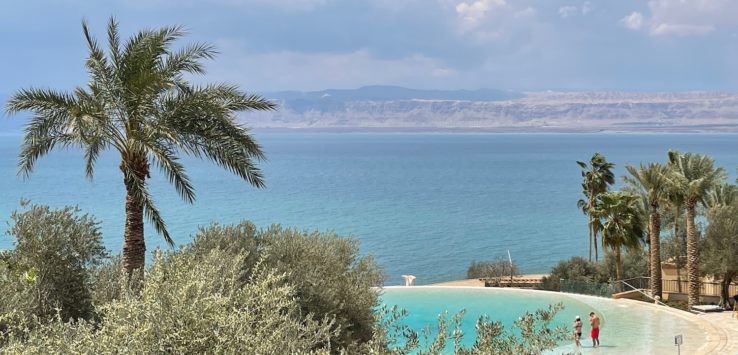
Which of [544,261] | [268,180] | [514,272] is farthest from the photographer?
[268,180]

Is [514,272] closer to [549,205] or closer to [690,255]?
[690,255]

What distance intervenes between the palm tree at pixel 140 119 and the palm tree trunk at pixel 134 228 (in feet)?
0.06

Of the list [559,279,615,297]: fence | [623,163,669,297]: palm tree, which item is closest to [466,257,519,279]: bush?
[559,279,615,297]: fence

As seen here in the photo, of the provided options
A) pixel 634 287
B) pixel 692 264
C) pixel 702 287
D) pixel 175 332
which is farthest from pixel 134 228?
pixel 634 287

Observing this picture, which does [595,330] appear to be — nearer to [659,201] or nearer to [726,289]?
[726,289]

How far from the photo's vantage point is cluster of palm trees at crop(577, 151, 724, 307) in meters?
26.0

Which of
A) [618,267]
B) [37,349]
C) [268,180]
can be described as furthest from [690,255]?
[268,180]

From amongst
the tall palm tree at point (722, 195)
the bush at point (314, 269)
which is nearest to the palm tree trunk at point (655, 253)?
the tall palm tree at point (722, 195)

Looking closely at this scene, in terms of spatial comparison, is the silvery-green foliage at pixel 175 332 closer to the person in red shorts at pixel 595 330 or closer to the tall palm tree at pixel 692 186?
the person in red shorts at pixel 595 330

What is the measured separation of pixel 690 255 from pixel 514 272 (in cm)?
1444

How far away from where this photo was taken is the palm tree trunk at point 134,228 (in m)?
13.7

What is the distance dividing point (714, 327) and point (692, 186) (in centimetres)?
542

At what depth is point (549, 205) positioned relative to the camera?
320 ft

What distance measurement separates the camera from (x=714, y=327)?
2217 cm
